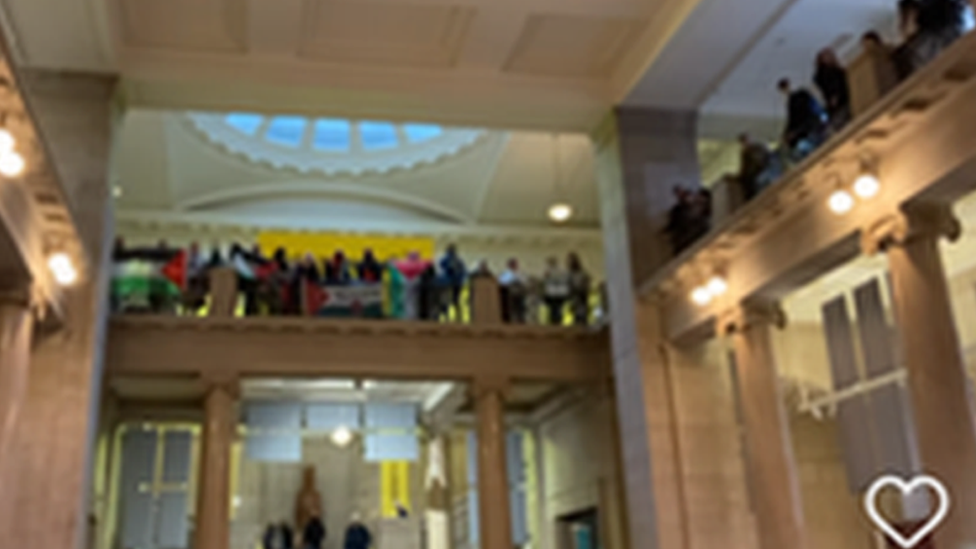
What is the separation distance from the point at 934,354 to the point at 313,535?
16.4 meters

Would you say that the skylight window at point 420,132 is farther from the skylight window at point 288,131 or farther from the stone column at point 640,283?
the stone column at point 640,283

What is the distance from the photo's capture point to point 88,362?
1190 cm

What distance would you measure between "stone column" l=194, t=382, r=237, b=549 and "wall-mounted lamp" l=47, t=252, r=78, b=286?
3.98m

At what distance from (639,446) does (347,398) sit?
741 centimetres

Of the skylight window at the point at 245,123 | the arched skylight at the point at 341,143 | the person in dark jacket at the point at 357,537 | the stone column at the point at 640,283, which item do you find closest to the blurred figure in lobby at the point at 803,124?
the stone column at the point at 640,283

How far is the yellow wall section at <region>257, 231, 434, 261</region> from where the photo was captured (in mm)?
20859

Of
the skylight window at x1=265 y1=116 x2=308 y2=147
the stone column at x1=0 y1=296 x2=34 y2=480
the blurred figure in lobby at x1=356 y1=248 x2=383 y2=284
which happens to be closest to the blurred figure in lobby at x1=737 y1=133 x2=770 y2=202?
the blurred figure in lobby at x1=356 y1=248 x2=383 y2=284

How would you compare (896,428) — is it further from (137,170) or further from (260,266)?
(137,170)

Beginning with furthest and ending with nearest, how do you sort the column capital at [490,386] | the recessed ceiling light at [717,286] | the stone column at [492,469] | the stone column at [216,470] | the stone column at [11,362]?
the column capital at [490,386] < the stone column at [492,469] < the stone column at [216,470] < the recessed ceiling light at [717,286] < the stone column at [11,362]

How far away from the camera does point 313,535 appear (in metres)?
22.0

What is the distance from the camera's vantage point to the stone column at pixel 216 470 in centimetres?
1366

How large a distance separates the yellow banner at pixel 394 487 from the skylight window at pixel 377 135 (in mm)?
7189

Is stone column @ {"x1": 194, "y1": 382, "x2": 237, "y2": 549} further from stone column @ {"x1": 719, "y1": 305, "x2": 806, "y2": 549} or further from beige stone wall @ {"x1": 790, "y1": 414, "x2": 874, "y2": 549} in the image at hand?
beige stone wall @ {"x1": 790, "y1": 414, "x2": 874, "y2": 549}

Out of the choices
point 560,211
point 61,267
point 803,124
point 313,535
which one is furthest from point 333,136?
point 803,124
